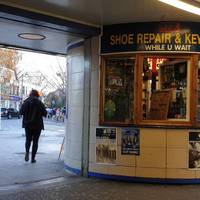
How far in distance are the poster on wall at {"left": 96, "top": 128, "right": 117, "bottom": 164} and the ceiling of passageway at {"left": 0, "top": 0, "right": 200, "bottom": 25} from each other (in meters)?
2.13

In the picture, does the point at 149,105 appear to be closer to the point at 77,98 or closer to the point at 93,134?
the point at 93,134

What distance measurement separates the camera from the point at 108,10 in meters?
7.89

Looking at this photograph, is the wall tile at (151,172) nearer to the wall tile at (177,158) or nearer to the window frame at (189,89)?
the wall tile at (177,158)

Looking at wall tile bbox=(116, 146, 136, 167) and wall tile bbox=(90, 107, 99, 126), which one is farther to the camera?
wall tile bbox=(90, 107, 99, 126)

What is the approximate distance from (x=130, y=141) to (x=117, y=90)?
1.06 meters

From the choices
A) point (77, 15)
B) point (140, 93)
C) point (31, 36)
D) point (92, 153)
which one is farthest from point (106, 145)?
point (31, 36)

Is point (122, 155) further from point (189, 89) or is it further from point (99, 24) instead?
point (99, 24)

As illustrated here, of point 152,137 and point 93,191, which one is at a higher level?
point 152,137

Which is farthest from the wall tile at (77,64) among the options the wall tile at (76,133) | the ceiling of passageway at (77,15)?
the wall tile at (76,133)

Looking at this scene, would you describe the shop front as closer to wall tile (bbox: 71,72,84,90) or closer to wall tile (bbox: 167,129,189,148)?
wall tile (bbox: 167,129,189,148)

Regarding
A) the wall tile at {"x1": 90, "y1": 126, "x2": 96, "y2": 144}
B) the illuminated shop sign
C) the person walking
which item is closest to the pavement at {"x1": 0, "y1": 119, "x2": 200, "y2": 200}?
the wall tile at {"x1": 90, "y1": 126, "x2": 96, "y2": 144}

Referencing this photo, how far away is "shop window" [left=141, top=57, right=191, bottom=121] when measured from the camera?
8789 millimetres

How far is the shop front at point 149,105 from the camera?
8609 millimetres

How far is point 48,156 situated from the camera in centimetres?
1272
